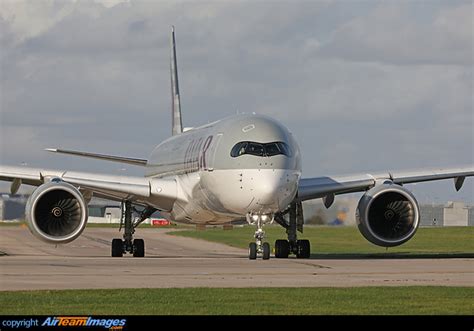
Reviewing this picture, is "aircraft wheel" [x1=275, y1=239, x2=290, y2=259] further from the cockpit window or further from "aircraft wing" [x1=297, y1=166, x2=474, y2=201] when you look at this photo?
the cockpit window

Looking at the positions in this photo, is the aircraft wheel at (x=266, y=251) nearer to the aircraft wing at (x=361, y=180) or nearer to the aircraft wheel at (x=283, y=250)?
the aircraft wheel at (x=283, y=250)

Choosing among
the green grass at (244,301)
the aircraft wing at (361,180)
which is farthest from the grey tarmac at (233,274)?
the aircraft wing at (361,180)

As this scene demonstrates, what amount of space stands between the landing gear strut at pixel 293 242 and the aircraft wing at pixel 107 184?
410 centimetres

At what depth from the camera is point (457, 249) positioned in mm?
45750

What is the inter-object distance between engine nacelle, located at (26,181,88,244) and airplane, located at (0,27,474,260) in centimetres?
3

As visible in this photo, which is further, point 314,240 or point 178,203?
point 314,240

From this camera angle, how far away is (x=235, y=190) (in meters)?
35.0

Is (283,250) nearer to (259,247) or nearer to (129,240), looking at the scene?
(259,247)
